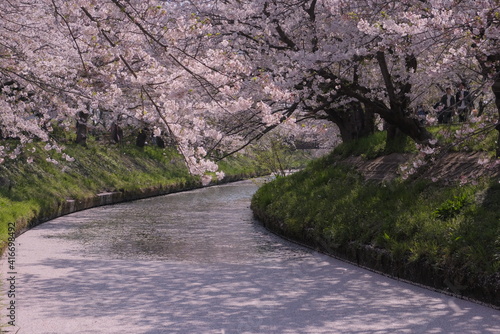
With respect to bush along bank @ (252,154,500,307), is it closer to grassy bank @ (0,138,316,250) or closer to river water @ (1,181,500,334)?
river water @ (1,181,500,334)

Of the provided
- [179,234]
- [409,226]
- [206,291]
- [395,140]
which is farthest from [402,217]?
[179,234]

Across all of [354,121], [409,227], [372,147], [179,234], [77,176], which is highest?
[354,121]

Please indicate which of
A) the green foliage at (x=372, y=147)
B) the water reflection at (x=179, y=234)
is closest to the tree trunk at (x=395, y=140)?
the green foliage at (x=372, y=147)

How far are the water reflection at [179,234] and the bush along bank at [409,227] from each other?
2.95 feet

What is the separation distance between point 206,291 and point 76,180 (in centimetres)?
1554

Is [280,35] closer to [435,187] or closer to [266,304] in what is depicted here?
[435,187]

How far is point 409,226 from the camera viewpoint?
10.6 meters

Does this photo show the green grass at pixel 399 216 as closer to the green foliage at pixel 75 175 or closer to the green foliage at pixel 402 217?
the green foliage at pixel 402 217

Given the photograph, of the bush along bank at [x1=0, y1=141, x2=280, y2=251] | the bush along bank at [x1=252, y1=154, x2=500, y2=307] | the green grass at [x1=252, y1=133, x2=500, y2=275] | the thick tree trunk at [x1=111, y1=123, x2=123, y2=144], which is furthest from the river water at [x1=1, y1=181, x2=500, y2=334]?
the thick tree trunk at [x1=111, y1=123, x2=123, y2=144]

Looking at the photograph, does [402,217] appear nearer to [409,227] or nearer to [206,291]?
[409,227]

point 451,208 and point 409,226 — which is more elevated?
point 451,208

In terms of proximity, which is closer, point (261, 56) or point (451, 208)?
point (451, 208)

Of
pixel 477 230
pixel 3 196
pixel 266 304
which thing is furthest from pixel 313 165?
pixel 266 304

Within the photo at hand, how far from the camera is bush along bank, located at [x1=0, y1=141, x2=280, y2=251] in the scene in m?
16.6
